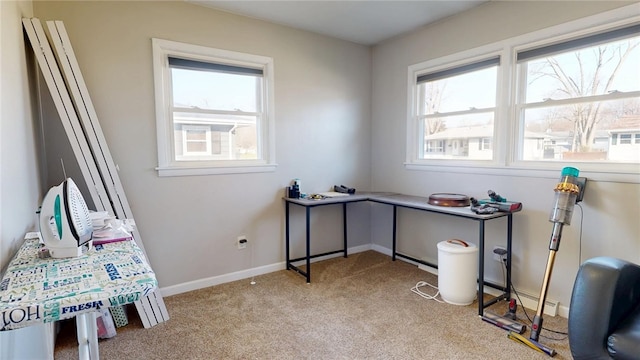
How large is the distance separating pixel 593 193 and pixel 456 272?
1.13 m

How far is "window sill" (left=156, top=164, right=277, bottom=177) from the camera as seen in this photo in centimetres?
290

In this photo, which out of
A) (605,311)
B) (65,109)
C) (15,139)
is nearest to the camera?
(605,311)

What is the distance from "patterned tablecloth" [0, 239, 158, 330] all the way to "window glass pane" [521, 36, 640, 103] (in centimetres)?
305

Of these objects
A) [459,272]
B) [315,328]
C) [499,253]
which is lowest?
[315,328]

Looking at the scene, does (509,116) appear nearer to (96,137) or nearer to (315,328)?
(315,328)

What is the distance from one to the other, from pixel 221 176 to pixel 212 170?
0.11 metres

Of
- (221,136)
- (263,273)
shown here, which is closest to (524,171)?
(263,273)

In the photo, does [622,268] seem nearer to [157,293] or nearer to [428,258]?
[428,258]

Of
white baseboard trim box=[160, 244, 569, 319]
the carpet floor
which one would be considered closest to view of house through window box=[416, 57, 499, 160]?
white baseboard trim box=[160, 244, 569, 319]

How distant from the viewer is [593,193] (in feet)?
7.91

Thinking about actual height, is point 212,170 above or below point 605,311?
above

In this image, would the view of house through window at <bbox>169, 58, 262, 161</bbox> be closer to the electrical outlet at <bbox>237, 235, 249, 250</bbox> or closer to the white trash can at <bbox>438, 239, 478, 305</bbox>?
the electrical outlet at <bbox>237, 235, 249, 250</bbox>

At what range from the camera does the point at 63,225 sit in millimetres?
1401

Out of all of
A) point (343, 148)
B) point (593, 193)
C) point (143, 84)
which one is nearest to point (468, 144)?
point (593, 193)
